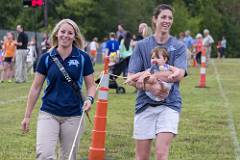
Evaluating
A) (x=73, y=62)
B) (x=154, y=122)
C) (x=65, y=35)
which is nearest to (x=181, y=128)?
(x=154, y=122)

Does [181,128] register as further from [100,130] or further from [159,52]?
[159,52]

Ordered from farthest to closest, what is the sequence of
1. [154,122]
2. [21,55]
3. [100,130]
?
[21,55] < [100,130] < [154,122]

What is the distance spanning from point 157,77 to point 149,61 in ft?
0.86

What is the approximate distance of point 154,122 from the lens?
24.0ft

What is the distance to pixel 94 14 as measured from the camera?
79250mm

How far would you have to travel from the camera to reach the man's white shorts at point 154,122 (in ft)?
23.7

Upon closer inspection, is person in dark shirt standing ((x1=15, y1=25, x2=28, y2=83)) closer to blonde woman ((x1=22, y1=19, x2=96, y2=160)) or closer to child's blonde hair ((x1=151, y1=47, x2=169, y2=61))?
blonde woman ((x1=22, y1=19, x2=96, y2=160))

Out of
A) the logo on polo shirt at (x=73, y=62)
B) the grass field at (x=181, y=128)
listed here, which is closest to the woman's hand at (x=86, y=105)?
the logo on polo shirt at (x=73, y=62)

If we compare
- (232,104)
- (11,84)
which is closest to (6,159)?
→ (232,104)

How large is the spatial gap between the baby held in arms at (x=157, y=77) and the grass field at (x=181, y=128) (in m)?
3.21

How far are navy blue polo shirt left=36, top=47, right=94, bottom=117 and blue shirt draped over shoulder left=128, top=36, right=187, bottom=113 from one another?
0.59m

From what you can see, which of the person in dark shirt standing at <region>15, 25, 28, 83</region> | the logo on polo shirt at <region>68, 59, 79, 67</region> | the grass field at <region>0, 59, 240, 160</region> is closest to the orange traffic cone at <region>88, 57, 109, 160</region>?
the grass field at <region>0, 59, 240, 160</region>

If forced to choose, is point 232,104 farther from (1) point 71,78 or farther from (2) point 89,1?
(2) point 89,1

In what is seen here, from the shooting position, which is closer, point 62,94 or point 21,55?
point 62,94
